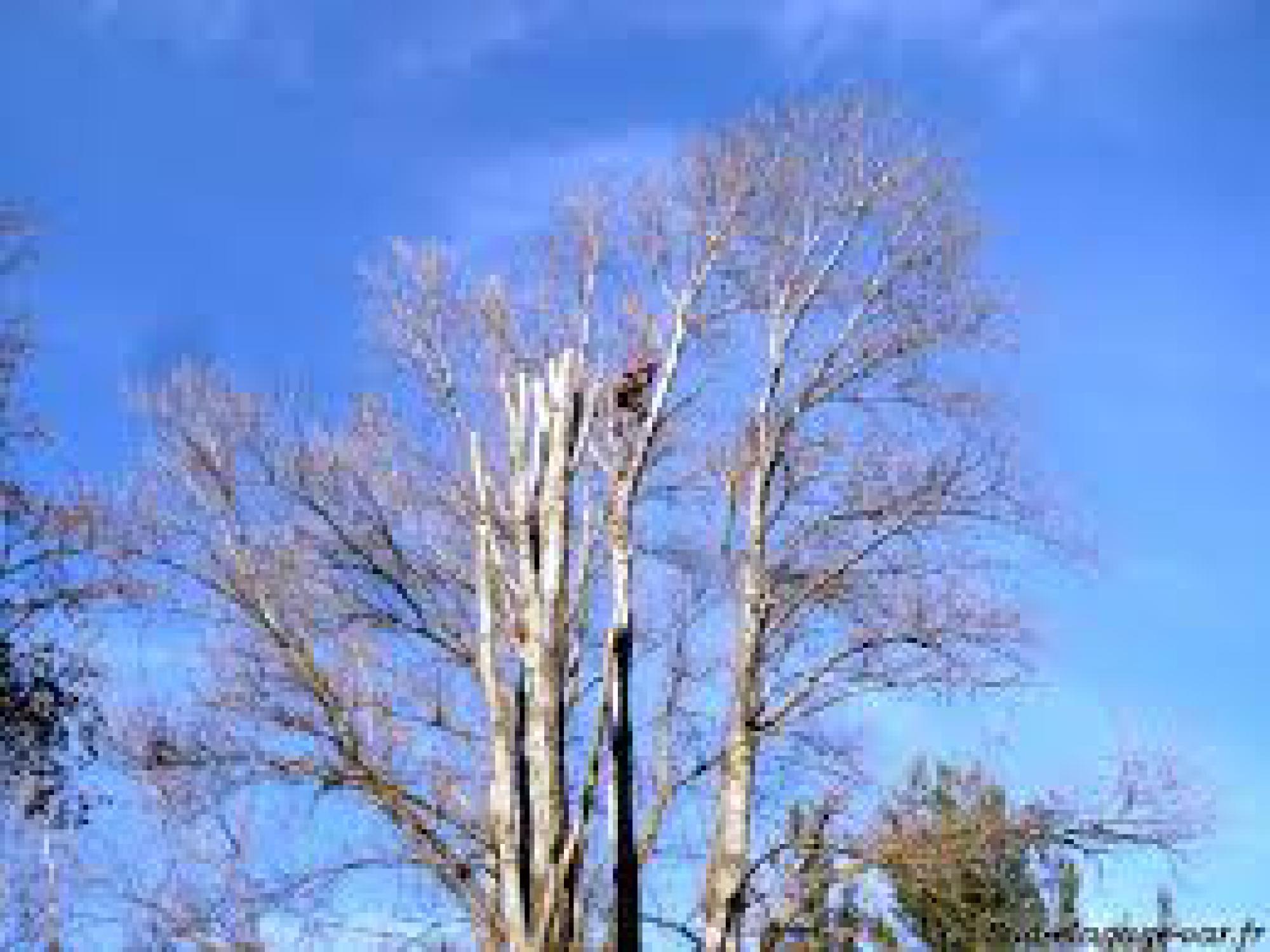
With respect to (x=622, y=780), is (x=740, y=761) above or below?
above

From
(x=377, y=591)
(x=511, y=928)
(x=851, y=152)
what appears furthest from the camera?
(x=851, y=152)

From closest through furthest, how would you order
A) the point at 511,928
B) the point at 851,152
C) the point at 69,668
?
the point at 511,928 < the point at 69,668 < the point at 851,152

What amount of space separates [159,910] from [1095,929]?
8833 millimetres

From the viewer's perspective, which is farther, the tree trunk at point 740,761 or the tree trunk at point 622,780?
the tree trunk at point 740,761

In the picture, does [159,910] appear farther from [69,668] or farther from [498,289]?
[498,289]

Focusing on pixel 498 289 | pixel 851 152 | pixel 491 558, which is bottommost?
pixel 491 558

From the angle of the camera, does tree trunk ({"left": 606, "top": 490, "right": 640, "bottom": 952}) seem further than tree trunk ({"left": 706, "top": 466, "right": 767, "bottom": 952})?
No

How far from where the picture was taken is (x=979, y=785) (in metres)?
16.5

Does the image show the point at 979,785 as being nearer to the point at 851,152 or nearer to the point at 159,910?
the point at 851,152

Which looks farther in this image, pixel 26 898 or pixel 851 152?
pixel 26 898

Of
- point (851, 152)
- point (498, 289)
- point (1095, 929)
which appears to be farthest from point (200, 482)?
point (1095, 929)

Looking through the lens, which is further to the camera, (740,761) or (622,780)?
(740,761)

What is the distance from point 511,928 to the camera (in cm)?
888

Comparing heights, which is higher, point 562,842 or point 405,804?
point 405,804
